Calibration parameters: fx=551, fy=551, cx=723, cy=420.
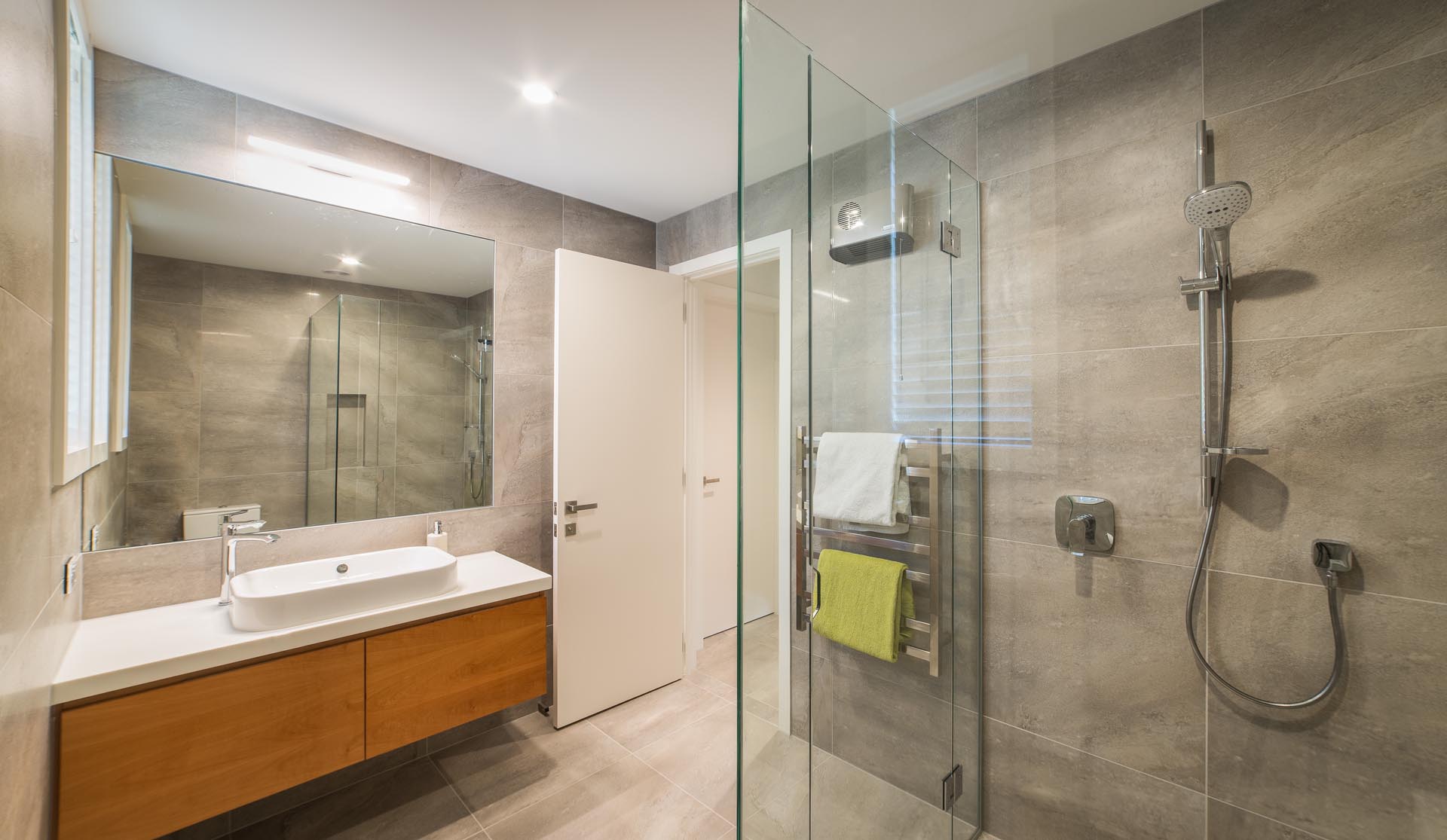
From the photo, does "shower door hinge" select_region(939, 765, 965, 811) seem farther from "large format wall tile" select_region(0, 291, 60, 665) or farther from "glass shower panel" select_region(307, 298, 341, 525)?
"glass shower panel" select_region(307, 298, 341, 525)

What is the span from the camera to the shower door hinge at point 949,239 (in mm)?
1285

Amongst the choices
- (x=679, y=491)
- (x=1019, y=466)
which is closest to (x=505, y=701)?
(x=679, y=491)

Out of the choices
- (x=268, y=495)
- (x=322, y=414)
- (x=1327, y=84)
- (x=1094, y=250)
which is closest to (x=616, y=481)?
(x=322, y=414)

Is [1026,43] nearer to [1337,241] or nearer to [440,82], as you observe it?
[1337,241]

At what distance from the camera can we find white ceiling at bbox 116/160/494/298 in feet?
5.69

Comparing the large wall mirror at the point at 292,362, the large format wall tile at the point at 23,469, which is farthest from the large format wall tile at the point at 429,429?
the large format wall tile at the point at 23,469

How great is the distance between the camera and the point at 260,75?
1737 millimetres

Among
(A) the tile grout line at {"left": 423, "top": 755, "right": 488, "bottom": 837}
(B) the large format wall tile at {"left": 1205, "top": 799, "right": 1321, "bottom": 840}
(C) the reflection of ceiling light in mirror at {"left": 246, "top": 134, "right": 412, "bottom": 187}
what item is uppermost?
(C) the reflection of ceiling light in mirror at {"left": 246, "top": 134, "right": 412, "bottom": 187}

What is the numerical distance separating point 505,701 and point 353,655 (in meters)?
0.56

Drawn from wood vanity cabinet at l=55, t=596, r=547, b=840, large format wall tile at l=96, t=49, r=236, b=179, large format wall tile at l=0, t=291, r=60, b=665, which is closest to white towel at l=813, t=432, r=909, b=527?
large format wall tile at l=0, t=291, r=60, b=665

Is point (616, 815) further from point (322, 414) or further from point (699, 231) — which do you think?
point (699, 231)

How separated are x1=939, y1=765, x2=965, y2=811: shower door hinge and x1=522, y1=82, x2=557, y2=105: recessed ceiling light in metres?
2.37

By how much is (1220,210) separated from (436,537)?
2.57 m

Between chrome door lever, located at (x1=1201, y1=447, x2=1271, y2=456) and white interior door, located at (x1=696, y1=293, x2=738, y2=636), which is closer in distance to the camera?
chrome door lever, located at (x1=1201, y1=447, x2=1271, y2=456)
